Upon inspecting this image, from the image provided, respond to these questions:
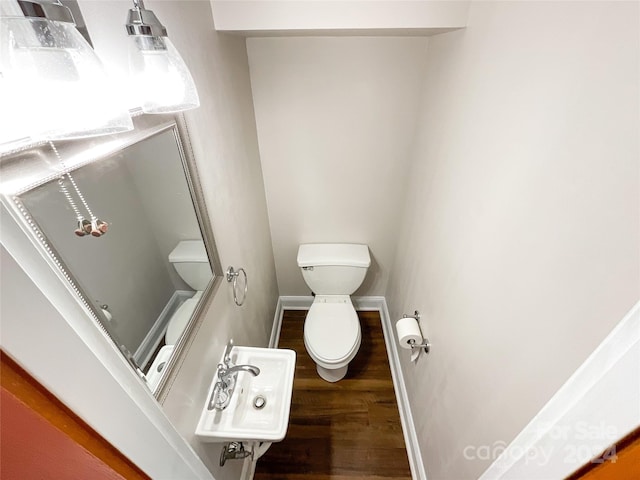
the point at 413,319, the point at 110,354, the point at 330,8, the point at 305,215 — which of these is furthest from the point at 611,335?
the point at 305,215

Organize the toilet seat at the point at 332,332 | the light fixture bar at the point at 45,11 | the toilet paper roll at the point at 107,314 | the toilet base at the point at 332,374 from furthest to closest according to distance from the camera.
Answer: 1. the toilet base at the point at 332,374
2. the toilet seat at the point at 332,332
3. the toilet paper roll at the point at 107,314
4. the light fixture bar at the point at 45,11

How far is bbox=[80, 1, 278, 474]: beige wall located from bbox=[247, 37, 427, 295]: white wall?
0.52 feet

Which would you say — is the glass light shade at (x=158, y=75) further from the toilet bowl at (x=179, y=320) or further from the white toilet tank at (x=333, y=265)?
the white toilet tank at (x=333, y=265)

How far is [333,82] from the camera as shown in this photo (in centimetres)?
137

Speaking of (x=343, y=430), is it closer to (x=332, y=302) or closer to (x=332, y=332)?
(x=332, y=332)

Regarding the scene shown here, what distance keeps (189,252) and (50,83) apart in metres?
0.60

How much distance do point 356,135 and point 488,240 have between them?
0.99m

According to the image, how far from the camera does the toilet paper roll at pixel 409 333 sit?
1.26 meters

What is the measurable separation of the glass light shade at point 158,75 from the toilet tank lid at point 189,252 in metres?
0.41

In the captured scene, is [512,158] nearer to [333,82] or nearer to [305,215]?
[333,82]

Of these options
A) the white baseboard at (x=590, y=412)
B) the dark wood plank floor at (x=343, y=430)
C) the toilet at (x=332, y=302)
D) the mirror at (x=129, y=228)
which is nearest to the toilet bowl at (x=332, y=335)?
the toilet at (x=332, y=302)

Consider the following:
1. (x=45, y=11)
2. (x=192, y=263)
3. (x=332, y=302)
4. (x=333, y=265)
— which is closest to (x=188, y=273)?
(x=192, y=263)

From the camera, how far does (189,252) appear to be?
882 mm

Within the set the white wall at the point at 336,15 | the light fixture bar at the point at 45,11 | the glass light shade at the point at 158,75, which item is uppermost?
the white wall at the point at 336,15
